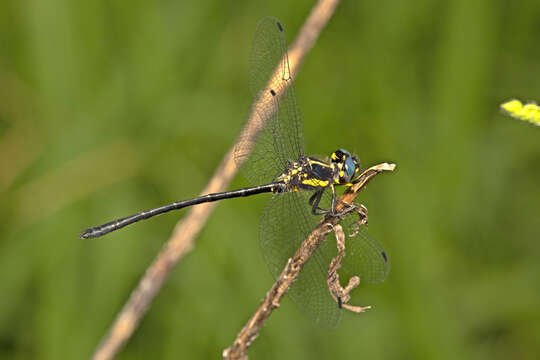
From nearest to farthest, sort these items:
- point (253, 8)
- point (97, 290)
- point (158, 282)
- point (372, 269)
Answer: point (158, 282)
point (372, 269)
point (97, 290)
point (253, 8)

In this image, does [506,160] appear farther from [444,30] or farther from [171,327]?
[171,327]

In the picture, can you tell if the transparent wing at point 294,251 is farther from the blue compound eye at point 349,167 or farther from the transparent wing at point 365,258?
the blue compound eye at point 349,167

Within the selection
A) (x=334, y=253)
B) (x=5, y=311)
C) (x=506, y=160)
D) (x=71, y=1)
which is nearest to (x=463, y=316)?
(x=506, y=160)

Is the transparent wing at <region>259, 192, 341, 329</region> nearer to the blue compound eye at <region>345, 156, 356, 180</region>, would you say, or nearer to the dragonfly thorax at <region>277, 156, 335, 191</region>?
the dragonfly thorax at <region>277, 156, 335, 191</region>

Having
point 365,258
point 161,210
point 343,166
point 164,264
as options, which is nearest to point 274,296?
A: point 164,264

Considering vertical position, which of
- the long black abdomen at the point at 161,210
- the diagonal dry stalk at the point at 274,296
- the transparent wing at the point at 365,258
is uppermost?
the long black abdomen at the point at 161,210

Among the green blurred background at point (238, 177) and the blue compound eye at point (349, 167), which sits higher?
the green blurred background at point (238, 177)

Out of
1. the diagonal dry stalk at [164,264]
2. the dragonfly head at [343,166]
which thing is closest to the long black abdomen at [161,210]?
the dragonfly head at [343,166]
